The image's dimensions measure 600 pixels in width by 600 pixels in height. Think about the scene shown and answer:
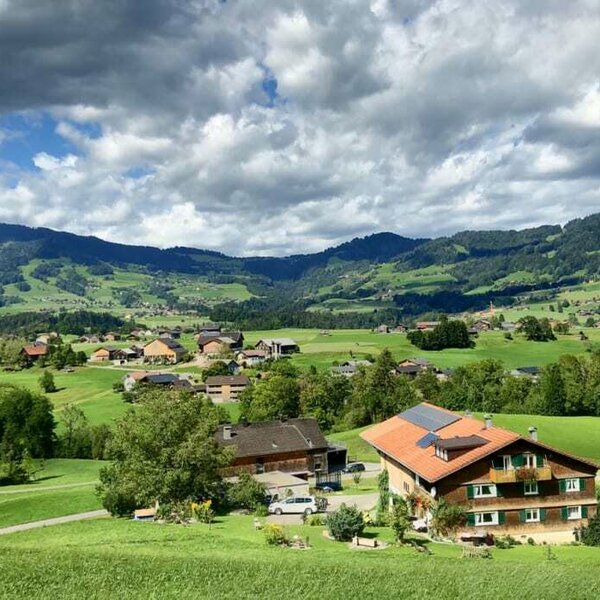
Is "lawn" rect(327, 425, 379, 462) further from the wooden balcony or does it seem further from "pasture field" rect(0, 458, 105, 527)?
the wooden balcony

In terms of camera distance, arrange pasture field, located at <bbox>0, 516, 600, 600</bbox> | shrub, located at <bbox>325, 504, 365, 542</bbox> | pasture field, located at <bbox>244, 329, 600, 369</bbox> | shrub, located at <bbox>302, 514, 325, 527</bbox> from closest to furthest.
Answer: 1. pasture field, located at <bbox>0, 516, 600, 600</bbox>
2. shrub, located at <bbox>325, 504, 365, 542</bbox>
3. shrub, located at <bbox>302, 514, 325, 527</bbox>
4. pasture field, located at <bbox>244, 329, 600, 369</bbox>

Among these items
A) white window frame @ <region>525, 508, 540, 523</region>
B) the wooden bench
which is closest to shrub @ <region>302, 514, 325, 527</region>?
the wooden bench

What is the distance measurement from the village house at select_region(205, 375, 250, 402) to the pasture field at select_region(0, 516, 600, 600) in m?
104

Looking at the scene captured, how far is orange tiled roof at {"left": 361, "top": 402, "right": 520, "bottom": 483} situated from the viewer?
43.3 metres

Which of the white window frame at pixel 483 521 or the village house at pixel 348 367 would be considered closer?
the white window frame at pixel 483 521

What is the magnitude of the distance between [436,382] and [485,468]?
79.2 metres

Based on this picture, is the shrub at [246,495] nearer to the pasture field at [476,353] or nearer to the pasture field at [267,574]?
the pasture field at [267,574]

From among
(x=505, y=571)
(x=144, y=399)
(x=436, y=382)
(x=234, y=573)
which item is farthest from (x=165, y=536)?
(x=436, y=382)

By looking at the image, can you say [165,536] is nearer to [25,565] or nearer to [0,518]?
[25,565]

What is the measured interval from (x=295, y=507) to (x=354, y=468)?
93.7 ft

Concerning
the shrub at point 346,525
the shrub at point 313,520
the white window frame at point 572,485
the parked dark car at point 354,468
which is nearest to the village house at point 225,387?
the parked dark car at point 354,468

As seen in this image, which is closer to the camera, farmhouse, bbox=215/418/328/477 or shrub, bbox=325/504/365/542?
shrub, bbox=325/504/365/542

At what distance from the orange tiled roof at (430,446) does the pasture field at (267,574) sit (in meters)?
10.5

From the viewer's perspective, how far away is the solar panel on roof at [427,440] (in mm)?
48688
